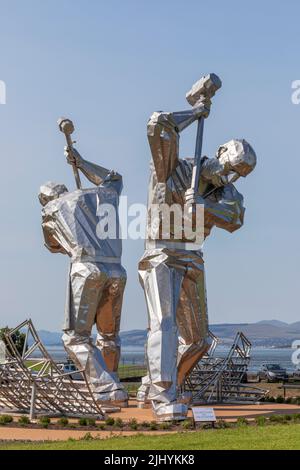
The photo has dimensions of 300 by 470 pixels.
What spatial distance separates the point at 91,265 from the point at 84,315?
104 centimetres

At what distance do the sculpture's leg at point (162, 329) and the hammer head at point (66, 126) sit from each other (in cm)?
474

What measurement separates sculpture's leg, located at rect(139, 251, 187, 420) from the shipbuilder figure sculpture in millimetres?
2484

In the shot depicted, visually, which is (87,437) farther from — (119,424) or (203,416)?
(203,416)

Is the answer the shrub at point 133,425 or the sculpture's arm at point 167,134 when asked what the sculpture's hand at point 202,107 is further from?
the shrub at point 133,425

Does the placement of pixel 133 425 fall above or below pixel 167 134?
below

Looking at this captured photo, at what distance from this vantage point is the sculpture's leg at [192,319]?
14531 millimetres

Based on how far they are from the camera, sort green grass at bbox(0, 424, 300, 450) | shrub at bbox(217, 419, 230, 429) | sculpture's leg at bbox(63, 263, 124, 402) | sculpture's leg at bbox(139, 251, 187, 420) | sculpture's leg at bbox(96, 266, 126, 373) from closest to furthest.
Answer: green grass at bbox(0, 424, 300, 450), shrub at bbox(217, 419, 230, 429), sculpture's leg at bbox(139, 251, 187, 420), sculpture's leg at bbox(63, 263, 124, 402), sculpture's leg at bbox(96, 266, 126, 373)

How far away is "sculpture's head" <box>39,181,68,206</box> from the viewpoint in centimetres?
1798

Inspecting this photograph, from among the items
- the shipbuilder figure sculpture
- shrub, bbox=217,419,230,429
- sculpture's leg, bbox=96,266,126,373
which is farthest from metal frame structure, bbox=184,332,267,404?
shrub, bbox=217,419,230,429

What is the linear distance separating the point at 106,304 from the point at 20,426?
4.88m

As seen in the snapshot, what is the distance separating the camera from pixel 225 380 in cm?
1820

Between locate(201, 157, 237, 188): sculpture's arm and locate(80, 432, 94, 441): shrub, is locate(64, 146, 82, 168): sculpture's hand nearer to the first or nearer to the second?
locate(201, 157, 237, 188): sculpture's arm

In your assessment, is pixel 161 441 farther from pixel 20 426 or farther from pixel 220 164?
pixel 220 164

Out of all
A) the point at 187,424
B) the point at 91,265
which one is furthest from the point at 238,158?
the point at 187,424
